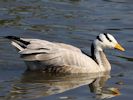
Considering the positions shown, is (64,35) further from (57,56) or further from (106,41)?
(57,56)

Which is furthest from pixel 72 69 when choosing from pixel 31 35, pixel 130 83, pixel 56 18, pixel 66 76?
pixel 56 18

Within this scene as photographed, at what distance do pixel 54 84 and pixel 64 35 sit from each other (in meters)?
3.96

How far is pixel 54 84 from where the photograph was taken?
14.2m

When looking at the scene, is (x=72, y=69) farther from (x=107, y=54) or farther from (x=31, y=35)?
(x=31, y=35)

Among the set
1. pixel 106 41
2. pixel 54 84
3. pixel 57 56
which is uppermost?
pixel 106 41

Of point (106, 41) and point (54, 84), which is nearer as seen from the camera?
point (54, 84)

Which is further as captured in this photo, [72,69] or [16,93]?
[72,69]

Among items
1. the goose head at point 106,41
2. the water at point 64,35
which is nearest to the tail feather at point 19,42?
the water at point 64,35

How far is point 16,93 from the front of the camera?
13156 mm

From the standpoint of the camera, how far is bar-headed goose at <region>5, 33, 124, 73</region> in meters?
14.8

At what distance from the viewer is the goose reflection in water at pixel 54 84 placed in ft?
43.4

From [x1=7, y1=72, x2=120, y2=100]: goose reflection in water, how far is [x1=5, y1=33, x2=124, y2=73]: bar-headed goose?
0.52 ft

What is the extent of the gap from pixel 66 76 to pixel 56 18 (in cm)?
504

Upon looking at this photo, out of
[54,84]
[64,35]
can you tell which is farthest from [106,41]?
[64,35]
